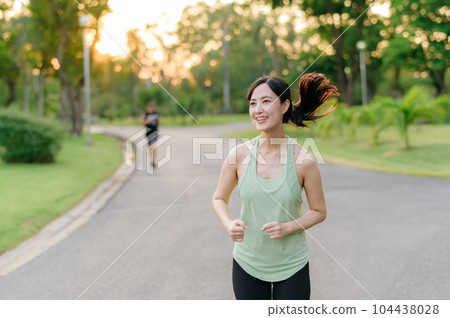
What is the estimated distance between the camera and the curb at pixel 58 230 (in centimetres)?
481

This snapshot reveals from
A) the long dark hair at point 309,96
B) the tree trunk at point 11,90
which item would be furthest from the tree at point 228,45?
the long dark hair at point 309,96

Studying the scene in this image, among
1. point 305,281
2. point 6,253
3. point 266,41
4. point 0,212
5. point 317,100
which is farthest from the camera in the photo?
point 266,41

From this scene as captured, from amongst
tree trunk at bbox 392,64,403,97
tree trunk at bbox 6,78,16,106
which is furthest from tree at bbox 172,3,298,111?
tree trunk at bbox 392,64,403,97

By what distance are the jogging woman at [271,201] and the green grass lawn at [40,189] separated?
4.00m

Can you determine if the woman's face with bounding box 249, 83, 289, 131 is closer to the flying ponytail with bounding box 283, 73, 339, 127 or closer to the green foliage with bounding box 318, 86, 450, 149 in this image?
the flying ponytail with bounding box 283, 73, 339, 127

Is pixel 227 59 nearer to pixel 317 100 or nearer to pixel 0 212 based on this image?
pixel 0 212

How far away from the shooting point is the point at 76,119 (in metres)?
26.1

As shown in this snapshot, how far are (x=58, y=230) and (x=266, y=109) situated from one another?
16.2 feet

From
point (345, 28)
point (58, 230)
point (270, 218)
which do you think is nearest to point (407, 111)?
point (58, 230)

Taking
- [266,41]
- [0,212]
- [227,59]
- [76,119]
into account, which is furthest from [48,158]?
[227,59]

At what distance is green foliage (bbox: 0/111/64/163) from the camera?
1245 cm

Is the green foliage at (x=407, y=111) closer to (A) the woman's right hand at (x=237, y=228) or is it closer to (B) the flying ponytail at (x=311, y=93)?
(B) the flying ponytail at (x=311, y=93)

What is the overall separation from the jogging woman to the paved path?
161 centimetres

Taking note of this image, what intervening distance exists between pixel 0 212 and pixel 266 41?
26.0 m
